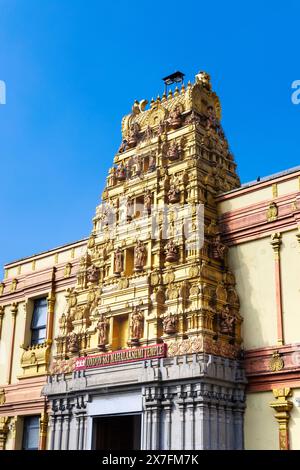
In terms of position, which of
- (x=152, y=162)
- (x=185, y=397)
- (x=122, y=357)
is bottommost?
(x=185, y=397)

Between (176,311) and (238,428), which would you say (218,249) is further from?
(238,428)

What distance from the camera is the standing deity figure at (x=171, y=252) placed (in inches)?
1003

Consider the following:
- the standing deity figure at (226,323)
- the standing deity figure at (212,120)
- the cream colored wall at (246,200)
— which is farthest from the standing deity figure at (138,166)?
the standing deity figure at (226,323)

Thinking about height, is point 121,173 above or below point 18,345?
above

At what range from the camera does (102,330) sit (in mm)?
26250

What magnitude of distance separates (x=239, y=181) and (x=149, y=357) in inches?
341

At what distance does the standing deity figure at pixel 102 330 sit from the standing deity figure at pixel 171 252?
10.7 feet

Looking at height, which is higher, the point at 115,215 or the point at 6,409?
the point at 115,215

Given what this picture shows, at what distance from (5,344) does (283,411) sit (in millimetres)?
15192

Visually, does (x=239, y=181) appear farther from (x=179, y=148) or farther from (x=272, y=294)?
(x=272, y=294)

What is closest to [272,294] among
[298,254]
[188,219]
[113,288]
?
[298,254]

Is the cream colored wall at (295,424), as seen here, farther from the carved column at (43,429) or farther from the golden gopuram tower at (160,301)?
the carved column at (43,429)

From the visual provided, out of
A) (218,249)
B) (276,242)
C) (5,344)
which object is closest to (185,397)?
(218,249)
